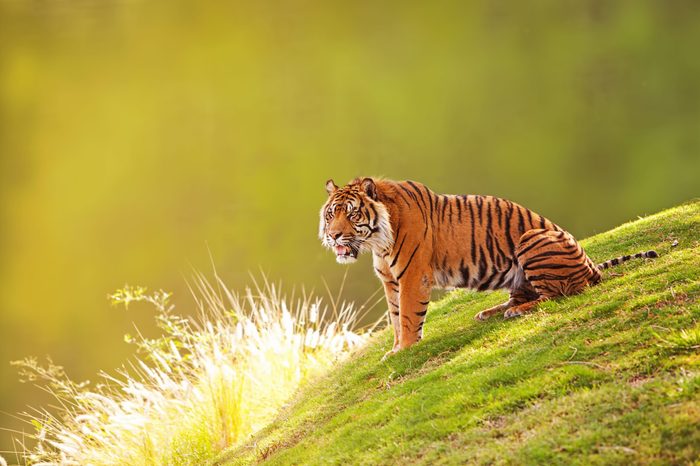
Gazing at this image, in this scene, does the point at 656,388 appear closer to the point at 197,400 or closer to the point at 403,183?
the point at 403,183

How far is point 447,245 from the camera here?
4906 mm

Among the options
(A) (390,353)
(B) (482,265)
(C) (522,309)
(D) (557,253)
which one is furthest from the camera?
(A) (390,353)

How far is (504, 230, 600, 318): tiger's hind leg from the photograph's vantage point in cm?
464

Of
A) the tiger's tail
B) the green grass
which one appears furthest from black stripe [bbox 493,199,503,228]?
the tiger's tail

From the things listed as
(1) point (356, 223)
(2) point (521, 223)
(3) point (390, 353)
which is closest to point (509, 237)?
(2) point (521, 223)

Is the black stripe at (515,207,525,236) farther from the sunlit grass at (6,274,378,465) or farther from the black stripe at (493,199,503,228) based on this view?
the sunlit grass at (6,274,378,465)

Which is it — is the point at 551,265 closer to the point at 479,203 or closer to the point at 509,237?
the point at 509,237

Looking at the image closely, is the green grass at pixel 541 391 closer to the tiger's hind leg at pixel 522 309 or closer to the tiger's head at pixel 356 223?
the tiger's hind leg at pixel 522 309

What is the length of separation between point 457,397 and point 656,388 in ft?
3.22

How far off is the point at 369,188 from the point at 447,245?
574mm

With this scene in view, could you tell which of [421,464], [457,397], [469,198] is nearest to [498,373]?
[457,397]

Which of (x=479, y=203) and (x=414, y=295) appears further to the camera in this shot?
(x=479, y=203)

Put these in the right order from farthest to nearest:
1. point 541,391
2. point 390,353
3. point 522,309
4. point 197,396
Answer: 1. point 197,396
2. point 390,353
3. point 522,309
4. point 541,391

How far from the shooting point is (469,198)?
16.7 feet
